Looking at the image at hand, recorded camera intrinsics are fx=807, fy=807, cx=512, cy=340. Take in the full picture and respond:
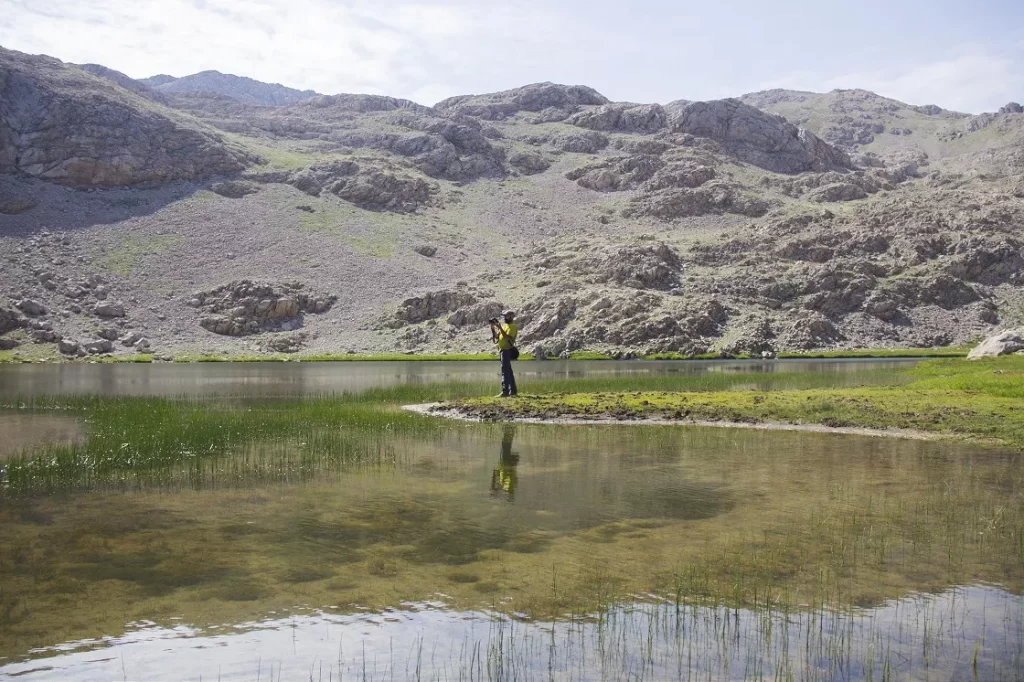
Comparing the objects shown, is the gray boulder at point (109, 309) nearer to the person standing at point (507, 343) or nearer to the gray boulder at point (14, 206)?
the gray boulder at point (14, 206)

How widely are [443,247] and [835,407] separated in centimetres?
12297

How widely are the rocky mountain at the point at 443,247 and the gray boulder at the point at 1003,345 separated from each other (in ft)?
126

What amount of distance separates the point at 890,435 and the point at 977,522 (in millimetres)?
13171

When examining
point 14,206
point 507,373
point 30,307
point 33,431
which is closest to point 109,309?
point 30,307

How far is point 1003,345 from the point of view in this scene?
222 feet

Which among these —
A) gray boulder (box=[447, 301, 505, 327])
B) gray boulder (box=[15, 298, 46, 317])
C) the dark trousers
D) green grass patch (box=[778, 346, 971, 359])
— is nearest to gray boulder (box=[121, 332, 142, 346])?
gray boulder (box=[15, 298, 46, 317])

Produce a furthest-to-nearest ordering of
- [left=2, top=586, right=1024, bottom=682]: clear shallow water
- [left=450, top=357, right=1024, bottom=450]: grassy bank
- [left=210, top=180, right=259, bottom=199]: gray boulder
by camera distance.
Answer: [left=210, top=180, right=259, bottom=199]: gray boulder, [left=450, top=357, right=1024, bottom=450]: grassy bank, [left=2, top=586, right=1024, bottom=682]: clear shallow water

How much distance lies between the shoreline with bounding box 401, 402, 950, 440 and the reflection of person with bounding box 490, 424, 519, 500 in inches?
251

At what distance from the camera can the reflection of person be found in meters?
17.7

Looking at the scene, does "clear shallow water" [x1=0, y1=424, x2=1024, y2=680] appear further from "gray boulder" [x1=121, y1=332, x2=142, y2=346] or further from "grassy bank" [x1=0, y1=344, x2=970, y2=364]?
"gray boulder" [x1=121, y1=332, x2=142, y2=346]

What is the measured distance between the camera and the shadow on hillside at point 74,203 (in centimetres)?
13362

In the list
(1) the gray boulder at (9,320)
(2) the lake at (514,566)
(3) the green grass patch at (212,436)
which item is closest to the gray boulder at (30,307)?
(1) the gray boulder at (9,320)

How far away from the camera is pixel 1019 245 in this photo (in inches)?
5177

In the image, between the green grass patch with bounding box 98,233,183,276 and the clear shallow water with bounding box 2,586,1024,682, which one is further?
the green grass patch with bounding box 98,233,183,276
